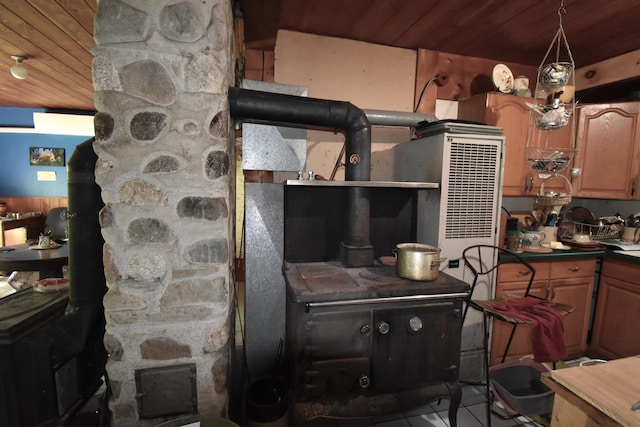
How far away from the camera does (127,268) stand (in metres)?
1.11

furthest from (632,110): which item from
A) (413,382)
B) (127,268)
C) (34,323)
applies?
(34,323)

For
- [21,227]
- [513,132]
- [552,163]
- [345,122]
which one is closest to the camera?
[345,122]

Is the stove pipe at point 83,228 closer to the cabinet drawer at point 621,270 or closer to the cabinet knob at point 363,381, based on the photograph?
the cabinet knob at point 363,381

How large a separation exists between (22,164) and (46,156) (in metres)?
0.36

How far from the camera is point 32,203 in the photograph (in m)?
4.66

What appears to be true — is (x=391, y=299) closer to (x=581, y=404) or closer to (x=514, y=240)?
(x=581, y=404)

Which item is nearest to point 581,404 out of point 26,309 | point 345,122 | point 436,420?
point 436,420

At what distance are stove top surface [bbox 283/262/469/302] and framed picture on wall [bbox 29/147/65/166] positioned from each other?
17.4 feet

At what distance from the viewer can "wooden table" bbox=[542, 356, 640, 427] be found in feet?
2.33

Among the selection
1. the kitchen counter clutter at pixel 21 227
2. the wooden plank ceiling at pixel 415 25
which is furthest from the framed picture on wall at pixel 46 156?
the wooden plank ceiling at pixel 415 25

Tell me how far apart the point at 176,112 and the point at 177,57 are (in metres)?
0.21

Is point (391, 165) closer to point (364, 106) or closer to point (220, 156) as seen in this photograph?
point (364, 106)

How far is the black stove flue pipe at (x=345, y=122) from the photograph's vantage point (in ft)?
4.38

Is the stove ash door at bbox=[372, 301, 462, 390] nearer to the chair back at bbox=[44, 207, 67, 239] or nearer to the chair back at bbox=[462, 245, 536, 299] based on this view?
the chair back at bbox=[462, 245, 536, 299]
